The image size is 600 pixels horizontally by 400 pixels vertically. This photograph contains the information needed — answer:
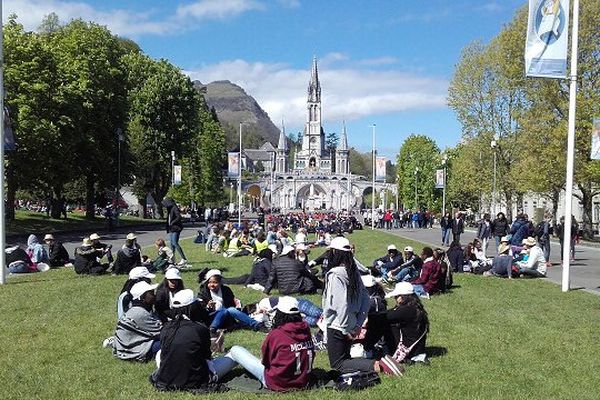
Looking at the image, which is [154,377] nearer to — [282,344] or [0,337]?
[282,344]

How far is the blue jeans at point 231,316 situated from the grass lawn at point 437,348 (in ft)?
0.77

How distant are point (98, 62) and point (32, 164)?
→ 1248cm

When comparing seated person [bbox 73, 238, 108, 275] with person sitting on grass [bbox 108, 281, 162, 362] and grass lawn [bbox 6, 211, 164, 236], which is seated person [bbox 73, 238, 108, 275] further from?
grass lawn [bbox 6, 211, 164, 236]

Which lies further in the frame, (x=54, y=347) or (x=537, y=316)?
(x=537, y=316)

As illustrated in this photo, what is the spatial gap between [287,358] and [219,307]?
11.3 feet

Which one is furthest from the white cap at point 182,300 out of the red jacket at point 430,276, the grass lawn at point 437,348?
the red jacket at point 430,276

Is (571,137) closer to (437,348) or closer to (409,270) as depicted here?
(409,270)

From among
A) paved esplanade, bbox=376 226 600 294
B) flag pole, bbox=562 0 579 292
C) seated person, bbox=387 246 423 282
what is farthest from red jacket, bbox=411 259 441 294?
paved esplanade, bbox=376 226 600 294

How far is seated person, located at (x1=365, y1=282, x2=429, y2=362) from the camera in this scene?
28.0ft

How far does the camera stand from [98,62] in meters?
48.0

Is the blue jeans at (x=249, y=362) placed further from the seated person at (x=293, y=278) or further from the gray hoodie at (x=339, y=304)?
the seated person at (x=293, y=278)

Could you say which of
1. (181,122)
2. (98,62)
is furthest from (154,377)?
(181,122)

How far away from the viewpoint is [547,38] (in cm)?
1489

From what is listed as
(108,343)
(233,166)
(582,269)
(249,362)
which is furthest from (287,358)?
(233,166)
